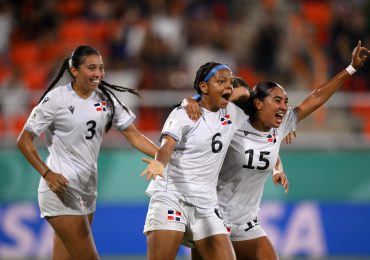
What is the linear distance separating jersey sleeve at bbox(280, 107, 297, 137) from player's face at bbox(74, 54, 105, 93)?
1820 millimetres

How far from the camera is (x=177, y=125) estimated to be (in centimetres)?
714

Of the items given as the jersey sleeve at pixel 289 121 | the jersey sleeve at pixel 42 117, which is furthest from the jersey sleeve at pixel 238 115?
the jersey sleeve at pixel 42 117

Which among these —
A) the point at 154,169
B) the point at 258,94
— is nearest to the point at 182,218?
the point at 154,169

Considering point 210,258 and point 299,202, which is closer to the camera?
point 210,258

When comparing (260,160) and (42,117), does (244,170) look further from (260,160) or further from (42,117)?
(42,117)

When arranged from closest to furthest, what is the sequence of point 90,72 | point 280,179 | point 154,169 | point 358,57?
point 154,169
point 90,72
point 280,179
point 358,57

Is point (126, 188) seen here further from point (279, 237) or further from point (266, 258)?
point (266, 258)

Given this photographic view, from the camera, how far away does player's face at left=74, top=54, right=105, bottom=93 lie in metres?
7.55

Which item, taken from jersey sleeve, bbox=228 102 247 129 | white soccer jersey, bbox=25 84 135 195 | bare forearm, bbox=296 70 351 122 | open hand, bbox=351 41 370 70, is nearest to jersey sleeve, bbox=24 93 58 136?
white soccer jersey, bbox=25 84 135 195

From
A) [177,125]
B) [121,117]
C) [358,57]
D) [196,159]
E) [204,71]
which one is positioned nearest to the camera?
[177,125]

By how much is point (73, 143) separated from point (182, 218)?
1.25m

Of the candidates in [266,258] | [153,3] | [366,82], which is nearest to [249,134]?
[266,258]

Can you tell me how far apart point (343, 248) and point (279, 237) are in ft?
3.14

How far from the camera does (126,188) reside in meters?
12.3
